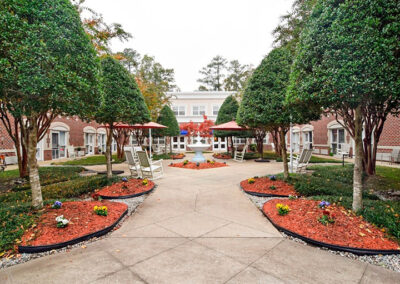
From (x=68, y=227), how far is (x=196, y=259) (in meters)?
2.08

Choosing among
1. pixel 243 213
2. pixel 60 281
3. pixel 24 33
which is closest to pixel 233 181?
pixel 243 213

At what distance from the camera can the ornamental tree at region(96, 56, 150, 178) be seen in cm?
617

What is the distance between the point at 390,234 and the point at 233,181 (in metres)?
4.60

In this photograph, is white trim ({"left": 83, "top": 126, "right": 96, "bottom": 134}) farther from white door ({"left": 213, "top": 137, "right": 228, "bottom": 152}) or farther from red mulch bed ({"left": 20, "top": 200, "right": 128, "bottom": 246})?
red mulch bed ({"left": 20, "top": 200, "right": 128, "bottom": 246})

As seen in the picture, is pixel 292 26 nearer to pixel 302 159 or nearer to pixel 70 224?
pixel 302 159

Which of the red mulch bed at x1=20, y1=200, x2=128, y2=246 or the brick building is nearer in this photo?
the red mulch bed at x1=20, y1=200, x2=128, y2=246

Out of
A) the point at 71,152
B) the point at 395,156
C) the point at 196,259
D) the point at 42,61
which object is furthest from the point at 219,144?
the point at 196,259

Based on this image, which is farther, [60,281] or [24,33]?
[24,33]

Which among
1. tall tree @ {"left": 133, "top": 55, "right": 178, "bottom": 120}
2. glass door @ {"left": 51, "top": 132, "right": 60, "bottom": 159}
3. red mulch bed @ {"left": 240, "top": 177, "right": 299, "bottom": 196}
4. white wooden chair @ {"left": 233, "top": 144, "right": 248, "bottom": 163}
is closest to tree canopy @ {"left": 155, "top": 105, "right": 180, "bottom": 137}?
tall tree @ {"left": 133, "top": 55, "right": 178, "bottom": 120}

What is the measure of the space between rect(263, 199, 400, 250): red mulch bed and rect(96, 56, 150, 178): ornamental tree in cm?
479

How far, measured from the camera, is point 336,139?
623 inches

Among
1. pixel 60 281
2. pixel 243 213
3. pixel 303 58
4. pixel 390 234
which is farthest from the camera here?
pixel 243 213

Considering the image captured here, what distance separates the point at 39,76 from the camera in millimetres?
2961

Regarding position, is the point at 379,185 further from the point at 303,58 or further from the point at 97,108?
the point at 97,108
